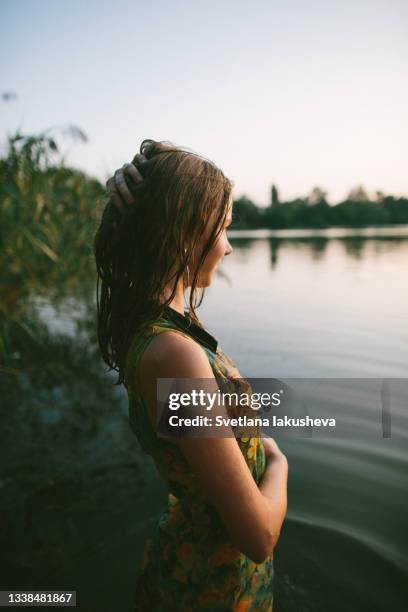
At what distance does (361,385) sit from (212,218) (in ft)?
14.8

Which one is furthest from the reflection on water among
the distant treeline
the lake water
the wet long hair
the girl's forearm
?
the distant treeline

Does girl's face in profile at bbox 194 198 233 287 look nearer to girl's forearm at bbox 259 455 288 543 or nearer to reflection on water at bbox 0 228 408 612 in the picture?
girl's forearm at bbox 259 455 288 543

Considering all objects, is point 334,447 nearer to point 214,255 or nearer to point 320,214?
point 214,255

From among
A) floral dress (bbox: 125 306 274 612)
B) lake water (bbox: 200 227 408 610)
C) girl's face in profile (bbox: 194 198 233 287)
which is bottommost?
lake water (bbox: 200 227 408 610)

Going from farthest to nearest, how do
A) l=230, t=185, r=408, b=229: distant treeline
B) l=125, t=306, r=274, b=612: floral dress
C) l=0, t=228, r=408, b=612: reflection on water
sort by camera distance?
l=230, t=185, r=408, b=229: distant treeline
l=0, t=228, r=408, b=612: reflection on water
l=125, t=306, r=274, b=612: floral dress

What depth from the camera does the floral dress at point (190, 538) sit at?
3.82 feet

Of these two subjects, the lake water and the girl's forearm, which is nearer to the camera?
the girl's forearm

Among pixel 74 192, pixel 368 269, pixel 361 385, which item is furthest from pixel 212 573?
pixel 368 269

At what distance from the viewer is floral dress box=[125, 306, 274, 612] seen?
116 centimetres

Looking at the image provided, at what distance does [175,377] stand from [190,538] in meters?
0.56

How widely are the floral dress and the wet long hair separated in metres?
0.11

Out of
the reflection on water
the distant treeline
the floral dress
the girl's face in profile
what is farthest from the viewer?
the distant treeline

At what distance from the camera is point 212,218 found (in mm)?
1238

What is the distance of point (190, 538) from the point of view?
4.23ft
